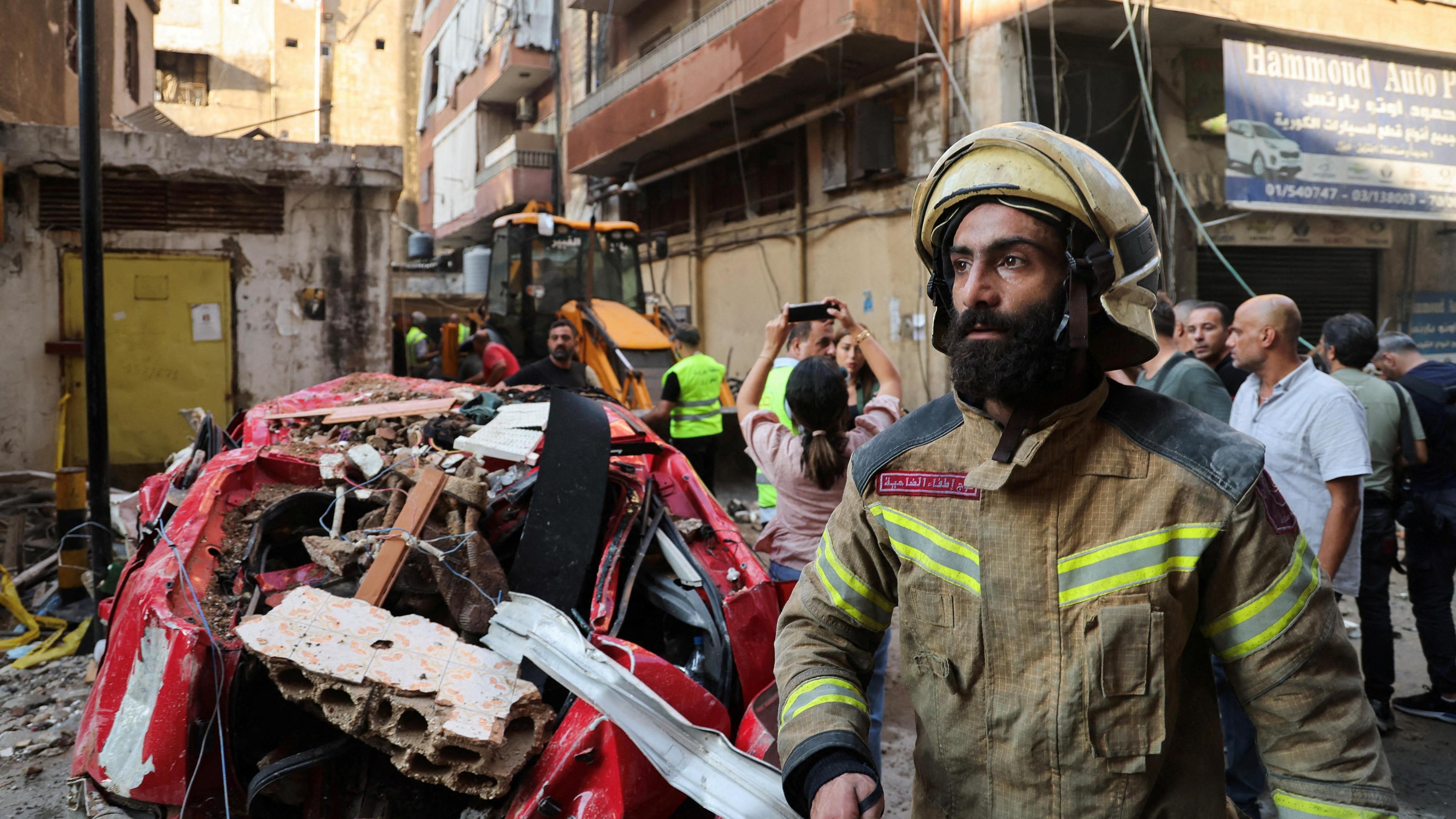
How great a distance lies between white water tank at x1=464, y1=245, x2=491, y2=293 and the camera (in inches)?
854

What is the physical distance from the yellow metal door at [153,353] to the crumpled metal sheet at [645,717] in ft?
21.4

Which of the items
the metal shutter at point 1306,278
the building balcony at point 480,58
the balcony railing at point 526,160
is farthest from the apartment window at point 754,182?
the building balcony at point 480,58

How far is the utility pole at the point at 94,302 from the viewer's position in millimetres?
4969

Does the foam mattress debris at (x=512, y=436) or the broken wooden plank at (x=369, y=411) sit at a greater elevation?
the broken wooden plank at (x=369, y=411)

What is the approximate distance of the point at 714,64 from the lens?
12.7 metres

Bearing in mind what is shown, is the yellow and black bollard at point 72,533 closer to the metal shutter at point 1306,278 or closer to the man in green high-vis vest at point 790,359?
the man in green high-vis vest at point 790,359

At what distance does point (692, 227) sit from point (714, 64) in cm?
414

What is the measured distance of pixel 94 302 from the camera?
16.6ft

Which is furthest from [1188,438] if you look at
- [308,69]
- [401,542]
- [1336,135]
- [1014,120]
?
[308,69]

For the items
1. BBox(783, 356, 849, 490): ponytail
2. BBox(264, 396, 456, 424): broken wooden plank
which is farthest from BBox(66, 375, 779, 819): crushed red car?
BBox(783, 356, 849, 490): ponytail

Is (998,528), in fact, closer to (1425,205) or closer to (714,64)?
(1425,205)

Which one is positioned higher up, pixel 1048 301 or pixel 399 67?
pixel 399 67

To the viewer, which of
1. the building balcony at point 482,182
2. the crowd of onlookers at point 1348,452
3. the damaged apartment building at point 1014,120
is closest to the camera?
the crowd of onlookers at point 1348,452

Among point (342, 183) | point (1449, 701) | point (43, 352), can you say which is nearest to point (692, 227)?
point (342, 183)
